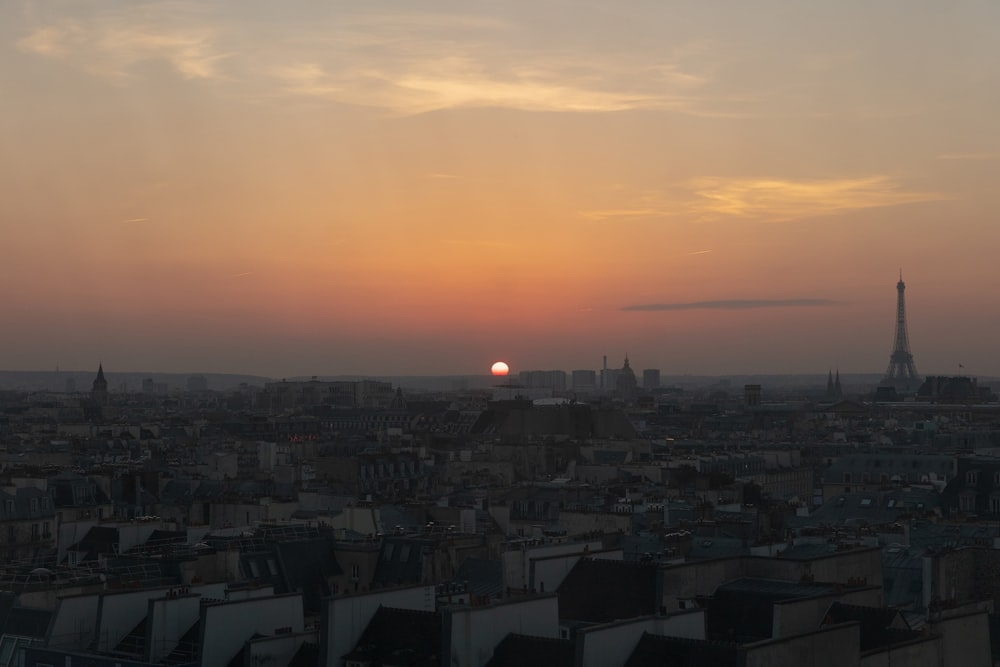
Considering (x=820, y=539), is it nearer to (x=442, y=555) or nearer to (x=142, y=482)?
(x=442, y=555)

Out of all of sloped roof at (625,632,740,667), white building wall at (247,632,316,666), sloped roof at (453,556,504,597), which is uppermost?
sloped roof at (625,632,740,667)

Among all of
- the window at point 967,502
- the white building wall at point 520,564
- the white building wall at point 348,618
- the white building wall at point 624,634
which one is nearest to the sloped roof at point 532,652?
the white building wall at point 624,634

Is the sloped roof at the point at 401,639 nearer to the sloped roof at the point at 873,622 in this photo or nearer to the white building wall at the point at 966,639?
the sloped roof at the point at 873,622

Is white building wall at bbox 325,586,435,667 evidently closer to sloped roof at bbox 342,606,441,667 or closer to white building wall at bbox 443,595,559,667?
sloped roof at bbox 342,606,441,667

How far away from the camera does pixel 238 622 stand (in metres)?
26.4

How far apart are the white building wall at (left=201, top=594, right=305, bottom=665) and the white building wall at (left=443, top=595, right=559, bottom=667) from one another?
3.74 m

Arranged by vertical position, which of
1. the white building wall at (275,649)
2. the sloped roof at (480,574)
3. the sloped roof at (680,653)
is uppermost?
the sloped roof at (680,653)

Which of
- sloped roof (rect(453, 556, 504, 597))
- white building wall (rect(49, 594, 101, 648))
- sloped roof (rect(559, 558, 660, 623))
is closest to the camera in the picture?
white building wall (rect(49, 594, 101, 648))

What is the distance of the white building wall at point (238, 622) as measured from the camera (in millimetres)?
25797

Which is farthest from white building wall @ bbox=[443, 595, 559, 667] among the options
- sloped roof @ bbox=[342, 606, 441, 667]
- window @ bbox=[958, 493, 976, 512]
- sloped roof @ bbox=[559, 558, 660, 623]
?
window @ bbox=[958, 493, 976, 512]

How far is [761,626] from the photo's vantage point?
93.7 ft

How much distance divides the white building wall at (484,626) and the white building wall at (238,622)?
3739mm

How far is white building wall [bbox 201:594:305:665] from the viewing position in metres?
25.8

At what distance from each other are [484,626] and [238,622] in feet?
14.1
